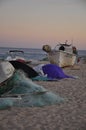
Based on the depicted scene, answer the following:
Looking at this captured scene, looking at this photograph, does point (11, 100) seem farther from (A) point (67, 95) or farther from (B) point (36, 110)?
(A) point (67, 95)

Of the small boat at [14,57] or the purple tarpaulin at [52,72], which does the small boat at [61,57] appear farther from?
the purple tarpaulin at [52,72]

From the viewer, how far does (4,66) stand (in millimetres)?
9039

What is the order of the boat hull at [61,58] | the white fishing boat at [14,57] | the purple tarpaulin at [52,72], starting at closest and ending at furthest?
the purple tarpaulin at [52,72]
the white fishing boat at [14,57]
the boat hull at [61,58]

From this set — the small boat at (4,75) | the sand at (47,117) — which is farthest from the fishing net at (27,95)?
the sand at (47,117)

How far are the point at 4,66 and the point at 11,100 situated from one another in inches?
76.1

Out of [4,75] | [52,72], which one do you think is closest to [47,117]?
[4,75]

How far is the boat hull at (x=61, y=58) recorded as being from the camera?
24.5 m

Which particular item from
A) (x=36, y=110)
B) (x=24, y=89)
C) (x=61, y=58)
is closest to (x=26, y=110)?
(x=36, y=110)

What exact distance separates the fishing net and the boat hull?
15678 mm

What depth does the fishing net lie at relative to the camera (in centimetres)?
746

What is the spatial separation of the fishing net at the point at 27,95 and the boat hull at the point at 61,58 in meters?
15.7

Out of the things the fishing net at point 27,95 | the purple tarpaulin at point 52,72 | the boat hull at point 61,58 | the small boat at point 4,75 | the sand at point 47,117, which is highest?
the small boat at point 4,75

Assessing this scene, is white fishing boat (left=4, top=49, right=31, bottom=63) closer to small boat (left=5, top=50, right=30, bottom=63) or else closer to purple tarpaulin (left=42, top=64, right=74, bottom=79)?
small boat (left=5, top=50, right=30, bottom=63)

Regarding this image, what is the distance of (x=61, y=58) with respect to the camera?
80.3 ft
